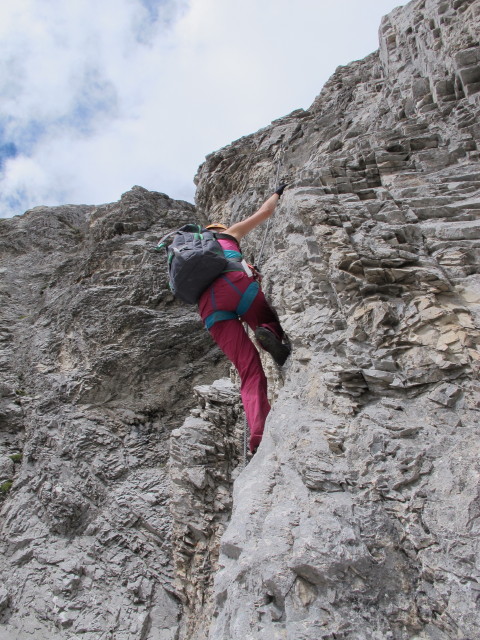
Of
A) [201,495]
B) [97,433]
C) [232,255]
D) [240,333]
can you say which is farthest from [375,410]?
[97,433]

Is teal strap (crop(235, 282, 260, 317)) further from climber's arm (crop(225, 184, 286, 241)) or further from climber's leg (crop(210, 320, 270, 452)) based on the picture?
climber's arm (crop(225, 184, 286, 241))

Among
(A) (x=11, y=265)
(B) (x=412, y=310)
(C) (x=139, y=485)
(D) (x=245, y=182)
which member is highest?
(A) (x=11, y=265)

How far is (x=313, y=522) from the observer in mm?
3127

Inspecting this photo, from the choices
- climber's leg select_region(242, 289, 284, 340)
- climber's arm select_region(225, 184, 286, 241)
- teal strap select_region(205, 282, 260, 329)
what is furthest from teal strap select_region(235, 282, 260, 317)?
climber's arm select_region(225, 184, 286, 241)

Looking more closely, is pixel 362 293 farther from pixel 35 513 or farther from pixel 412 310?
pixel 35 513

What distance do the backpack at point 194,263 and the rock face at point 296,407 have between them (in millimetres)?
1075

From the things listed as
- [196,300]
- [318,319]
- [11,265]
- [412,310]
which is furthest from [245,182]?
[11,265]

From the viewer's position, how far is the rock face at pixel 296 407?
9.52 feet

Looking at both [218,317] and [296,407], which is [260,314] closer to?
[218,317]

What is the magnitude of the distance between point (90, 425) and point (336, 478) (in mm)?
8876

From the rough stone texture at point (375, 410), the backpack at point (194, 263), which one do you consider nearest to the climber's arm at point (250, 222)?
the rough stone texture at point (375, 410)

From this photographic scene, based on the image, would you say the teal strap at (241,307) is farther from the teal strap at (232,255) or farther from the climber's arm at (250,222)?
the climber's arm at (250,222)

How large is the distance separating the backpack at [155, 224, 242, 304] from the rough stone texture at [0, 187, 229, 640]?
5.83 meters

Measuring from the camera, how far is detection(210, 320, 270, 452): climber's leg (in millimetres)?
5570
